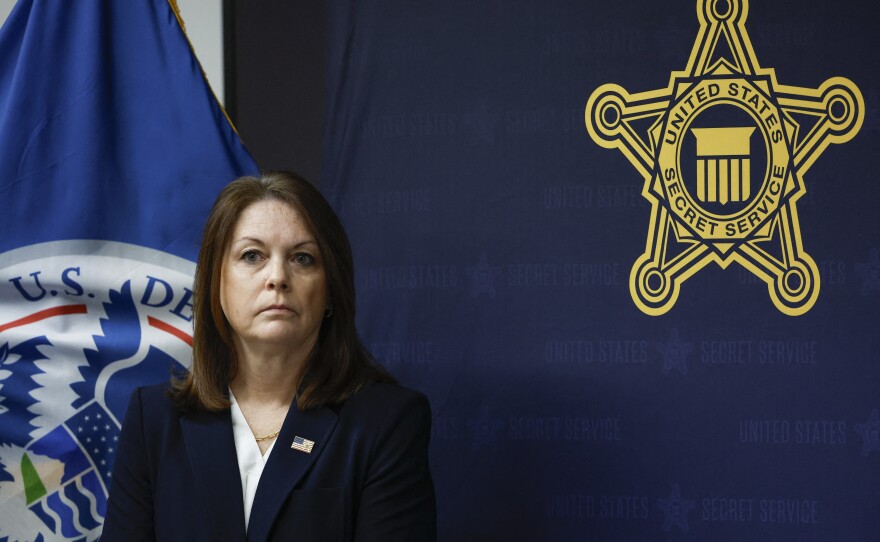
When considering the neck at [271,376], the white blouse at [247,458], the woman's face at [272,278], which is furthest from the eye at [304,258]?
the white blouse at [247,458]

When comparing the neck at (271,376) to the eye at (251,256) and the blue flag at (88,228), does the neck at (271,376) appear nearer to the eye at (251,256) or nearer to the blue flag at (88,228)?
the eye at (251,256)

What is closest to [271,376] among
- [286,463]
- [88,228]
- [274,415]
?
[274,415]

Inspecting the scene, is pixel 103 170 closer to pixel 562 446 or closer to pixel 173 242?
pixel 173 242

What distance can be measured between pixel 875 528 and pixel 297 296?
1.19 meters

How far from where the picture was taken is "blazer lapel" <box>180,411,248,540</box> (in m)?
1.43

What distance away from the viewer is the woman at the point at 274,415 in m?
1.44

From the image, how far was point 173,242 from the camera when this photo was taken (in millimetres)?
1787

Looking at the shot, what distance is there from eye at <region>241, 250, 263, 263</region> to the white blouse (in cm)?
28

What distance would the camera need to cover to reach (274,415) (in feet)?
5.07

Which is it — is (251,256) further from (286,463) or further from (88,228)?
(88,228)

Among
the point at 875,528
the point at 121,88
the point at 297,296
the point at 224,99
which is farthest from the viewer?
the point at 224,99

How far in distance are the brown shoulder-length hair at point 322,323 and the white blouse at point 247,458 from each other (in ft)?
0.16

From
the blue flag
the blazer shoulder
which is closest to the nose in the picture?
the blazer shoulder

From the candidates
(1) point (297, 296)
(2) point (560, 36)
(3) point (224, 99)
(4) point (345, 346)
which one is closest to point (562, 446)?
(4) point (345, 346)
